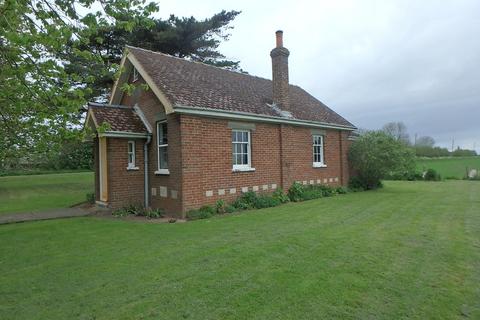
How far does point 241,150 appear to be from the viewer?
13.1m

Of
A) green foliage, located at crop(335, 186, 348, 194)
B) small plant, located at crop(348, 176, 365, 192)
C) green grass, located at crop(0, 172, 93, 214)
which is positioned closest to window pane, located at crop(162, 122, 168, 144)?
green grass, located at crop(0, 172, 93, 214)

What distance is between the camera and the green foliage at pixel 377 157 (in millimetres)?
17719

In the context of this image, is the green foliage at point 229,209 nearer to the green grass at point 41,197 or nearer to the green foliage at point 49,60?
the green foliage at point 49,60

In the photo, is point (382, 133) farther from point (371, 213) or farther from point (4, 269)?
point (4, 269)

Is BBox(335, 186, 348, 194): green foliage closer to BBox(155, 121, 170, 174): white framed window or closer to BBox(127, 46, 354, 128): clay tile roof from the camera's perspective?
BBox(127, 46, 354, 128): clay tile roof

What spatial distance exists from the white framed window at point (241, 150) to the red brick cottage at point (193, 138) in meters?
0.04

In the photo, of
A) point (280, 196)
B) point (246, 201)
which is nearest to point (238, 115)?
point (246, 201)

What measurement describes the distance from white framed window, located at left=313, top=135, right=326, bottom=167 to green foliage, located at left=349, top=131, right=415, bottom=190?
2511mm

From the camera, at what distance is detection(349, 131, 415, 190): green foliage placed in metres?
17.7

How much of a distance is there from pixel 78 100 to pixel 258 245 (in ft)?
14.0

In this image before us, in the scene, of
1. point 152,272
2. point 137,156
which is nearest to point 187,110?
point 137,156

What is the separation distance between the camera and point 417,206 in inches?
472

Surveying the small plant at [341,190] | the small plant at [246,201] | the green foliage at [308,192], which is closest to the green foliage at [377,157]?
the small plant at [341,190]

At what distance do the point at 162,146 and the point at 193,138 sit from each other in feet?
5.80
